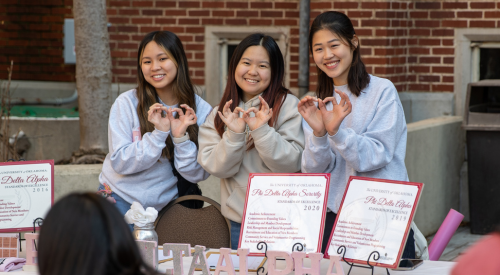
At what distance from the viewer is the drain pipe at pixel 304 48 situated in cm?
570

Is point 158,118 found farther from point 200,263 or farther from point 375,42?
point 375,42

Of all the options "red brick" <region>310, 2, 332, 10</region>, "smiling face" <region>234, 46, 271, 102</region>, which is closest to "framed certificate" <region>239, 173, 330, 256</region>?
"smiling face" <region>234, 46, 271, 102</region>

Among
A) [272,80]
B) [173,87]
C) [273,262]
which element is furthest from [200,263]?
[173,87]

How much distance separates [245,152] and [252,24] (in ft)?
11.1

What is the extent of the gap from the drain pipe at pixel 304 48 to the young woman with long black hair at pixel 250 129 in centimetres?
284

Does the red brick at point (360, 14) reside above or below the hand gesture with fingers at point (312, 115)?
above

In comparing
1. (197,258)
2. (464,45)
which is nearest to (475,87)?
(464,45)

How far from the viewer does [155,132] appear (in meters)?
2.96

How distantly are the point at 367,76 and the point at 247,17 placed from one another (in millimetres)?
3495

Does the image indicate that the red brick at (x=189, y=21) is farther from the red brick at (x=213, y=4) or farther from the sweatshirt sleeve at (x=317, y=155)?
the sweatshirt sleeve at (x=317, y=155)

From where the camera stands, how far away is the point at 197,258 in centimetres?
242

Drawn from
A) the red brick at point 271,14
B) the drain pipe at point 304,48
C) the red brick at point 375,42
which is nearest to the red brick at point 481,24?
the red brick at point 375,42

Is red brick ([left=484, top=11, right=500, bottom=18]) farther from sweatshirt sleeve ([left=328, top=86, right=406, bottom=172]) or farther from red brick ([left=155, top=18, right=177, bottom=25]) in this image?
sweatshirt sleeve ([left=328, top=86, right=406, bottom=172])

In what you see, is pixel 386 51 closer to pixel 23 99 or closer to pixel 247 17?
pixel 247 17
